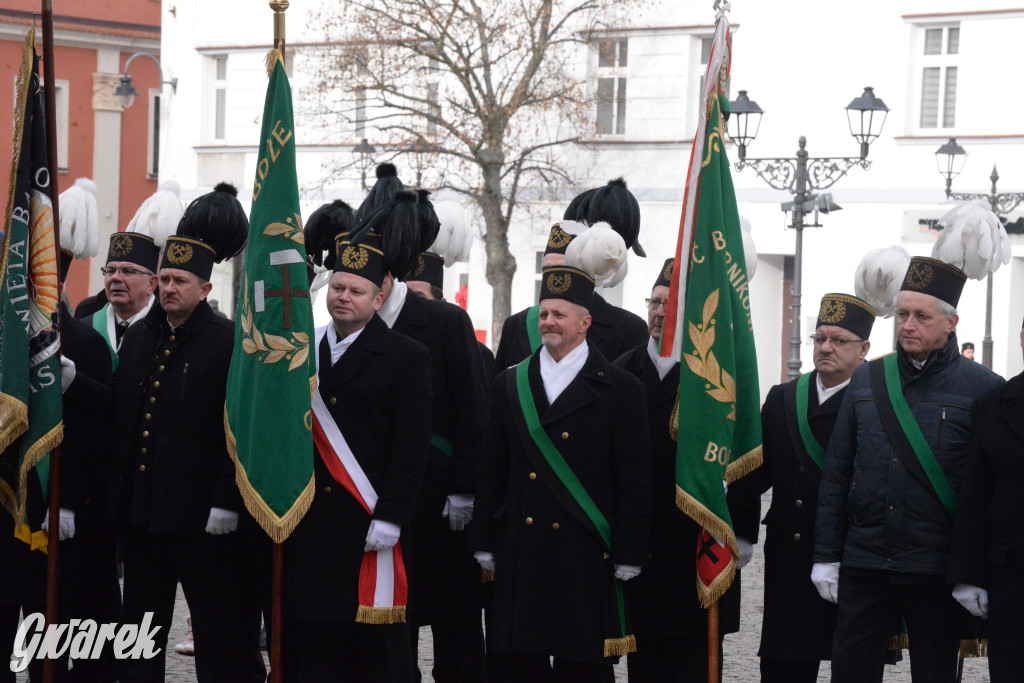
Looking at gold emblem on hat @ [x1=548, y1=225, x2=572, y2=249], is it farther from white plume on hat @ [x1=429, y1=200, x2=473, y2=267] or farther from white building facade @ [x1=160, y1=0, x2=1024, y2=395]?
white building facade @ [x1=160, y1=0, x2=1024, y2=395]

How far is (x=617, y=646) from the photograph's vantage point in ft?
17.8

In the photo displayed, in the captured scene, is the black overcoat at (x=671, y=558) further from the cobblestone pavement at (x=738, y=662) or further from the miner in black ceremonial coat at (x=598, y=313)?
the cobblestone pavement at (x=738, y=662)

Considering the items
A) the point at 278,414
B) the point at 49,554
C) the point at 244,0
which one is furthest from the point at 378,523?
the point at 244,0

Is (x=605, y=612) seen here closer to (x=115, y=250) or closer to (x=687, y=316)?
(x=687, y=316)

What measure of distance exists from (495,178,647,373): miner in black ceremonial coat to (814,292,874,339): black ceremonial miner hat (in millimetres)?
909

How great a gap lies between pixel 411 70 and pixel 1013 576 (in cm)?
2029

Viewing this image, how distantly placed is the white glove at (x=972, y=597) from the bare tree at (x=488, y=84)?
1760 cm

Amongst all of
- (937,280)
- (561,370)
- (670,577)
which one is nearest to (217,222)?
(561,370)

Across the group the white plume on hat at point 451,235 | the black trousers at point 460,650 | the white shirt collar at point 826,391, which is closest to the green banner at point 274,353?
the black trousers at point 460,650

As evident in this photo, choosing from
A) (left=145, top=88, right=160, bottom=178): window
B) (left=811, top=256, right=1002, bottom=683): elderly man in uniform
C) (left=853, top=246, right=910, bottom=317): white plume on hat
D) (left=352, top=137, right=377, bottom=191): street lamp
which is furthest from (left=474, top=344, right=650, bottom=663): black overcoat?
(left=145, top=88, right=160, bottom=178): window

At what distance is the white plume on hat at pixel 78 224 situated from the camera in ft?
23.2

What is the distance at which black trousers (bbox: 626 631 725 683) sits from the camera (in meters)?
5.79

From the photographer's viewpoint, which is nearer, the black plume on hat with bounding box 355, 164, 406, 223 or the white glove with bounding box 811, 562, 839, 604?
the white glove with bounding box 811, 562, 839, 604

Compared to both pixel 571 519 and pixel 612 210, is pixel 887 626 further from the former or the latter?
pixel 612 210
